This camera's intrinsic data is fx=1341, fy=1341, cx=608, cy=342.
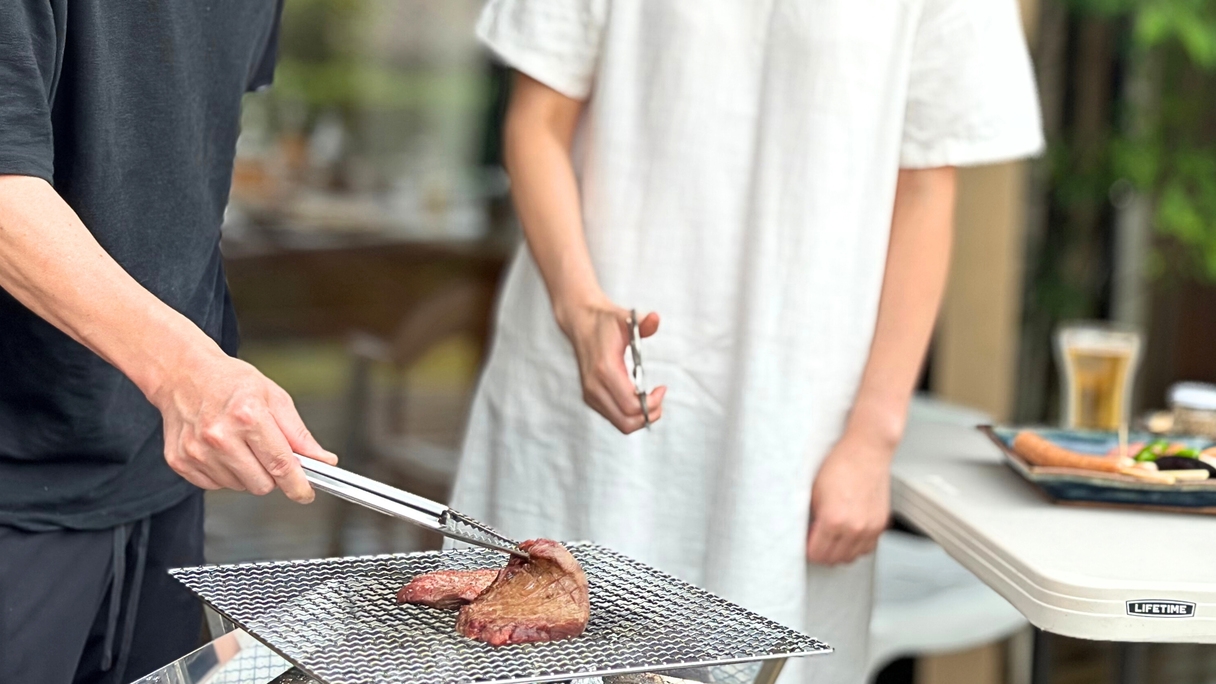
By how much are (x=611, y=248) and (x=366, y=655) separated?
2.57ft

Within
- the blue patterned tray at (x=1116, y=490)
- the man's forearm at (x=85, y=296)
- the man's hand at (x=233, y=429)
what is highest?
the man's forearm at (x=85, y=296)

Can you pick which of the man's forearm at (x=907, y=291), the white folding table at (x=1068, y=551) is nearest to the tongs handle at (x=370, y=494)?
the white folding table at (x=1068, y=551)

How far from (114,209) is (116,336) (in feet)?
0.83

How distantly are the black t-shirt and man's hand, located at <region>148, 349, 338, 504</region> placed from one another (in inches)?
11.3

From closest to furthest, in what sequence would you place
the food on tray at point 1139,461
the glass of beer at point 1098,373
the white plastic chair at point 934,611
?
the food on tray at point 1139,461
the glass of beer at point 1098,373
the white plastic chair at point 934,611

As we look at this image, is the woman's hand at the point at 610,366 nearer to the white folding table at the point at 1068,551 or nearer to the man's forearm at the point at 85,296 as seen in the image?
the white folding table at the point at 1068,551

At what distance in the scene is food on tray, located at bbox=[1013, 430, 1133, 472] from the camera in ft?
5.21

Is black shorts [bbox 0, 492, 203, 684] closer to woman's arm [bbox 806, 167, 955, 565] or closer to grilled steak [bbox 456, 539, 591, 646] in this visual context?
grilled steak [bbox 456, 539, 591, 646]

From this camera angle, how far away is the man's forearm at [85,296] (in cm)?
105

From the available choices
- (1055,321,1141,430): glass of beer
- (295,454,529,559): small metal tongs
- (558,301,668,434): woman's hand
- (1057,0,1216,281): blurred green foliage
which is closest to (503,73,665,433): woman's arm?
(558,301,668,434): woman's hand

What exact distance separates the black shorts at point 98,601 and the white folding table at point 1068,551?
87cm

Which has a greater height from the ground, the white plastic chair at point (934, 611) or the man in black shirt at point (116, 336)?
the man in black shirt at point (116, 336)

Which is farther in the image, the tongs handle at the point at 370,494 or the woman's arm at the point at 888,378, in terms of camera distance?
the woman's arm at the point at 888,378

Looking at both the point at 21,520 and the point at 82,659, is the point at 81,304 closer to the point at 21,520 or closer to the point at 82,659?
the point at 21,520
